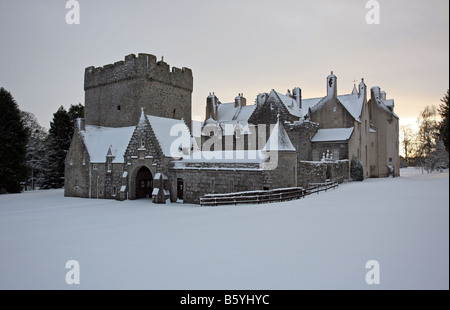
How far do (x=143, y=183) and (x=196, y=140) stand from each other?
9.79 metres

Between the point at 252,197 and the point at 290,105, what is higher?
the point at 290,105

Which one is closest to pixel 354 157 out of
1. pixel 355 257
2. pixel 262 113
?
pixel 262 113

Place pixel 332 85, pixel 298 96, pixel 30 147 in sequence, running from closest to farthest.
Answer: pixel 332 85
pixel 298 96
pixel 30 147

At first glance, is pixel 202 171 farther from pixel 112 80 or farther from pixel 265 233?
Answer: pixel 112 80

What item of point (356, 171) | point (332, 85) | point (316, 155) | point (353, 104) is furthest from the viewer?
point (353, 104)

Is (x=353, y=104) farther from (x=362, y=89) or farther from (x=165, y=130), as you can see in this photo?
(x=165, y=130)

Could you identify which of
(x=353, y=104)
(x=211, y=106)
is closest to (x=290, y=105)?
(x=353, y=104)

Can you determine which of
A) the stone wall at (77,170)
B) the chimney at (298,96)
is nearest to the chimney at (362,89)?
the chimney at (298,96)

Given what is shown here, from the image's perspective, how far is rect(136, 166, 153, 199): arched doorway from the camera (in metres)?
29.6

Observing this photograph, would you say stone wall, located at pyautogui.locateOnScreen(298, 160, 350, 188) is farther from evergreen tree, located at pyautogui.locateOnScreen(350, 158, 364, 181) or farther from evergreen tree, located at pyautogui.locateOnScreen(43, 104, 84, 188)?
evergreen tree, located at pyautogui.locateOnScreen(43, 104, 84, 188)

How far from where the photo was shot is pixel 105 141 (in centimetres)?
3353

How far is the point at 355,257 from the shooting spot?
7664mm

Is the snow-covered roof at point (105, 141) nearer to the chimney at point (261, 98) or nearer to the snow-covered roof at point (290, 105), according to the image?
the chimney at point (261, 98)

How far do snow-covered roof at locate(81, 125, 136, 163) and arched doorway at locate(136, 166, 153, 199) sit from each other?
2439mm
